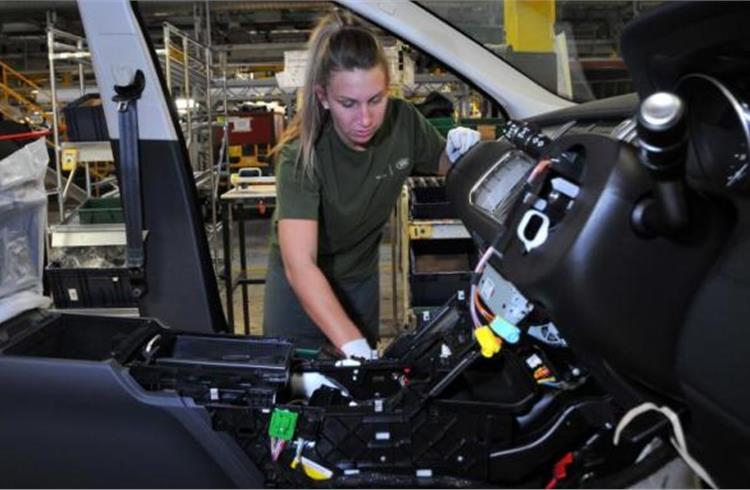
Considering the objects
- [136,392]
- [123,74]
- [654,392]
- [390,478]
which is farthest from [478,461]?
[123,74]

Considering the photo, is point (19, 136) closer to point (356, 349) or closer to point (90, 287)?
point (356, 349)

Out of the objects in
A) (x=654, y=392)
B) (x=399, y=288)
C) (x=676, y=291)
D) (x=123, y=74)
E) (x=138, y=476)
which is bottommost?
(x=399, y=288)

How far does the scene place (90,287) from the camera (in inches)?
117

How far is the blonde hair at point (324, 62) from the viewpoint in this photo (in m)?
1.64

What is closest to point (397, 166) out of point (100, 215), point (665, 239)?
point (665, 239)

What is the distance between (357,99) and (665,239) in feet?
3.14

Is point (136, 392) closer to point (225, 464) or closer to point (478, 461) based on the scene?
point (225, 464)

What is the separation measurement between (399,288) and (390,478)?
4269 mm

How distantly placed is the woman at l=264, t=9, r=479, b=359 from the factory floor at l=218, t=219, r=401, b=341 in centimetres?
209

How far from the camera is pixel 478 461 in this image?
1235 mm

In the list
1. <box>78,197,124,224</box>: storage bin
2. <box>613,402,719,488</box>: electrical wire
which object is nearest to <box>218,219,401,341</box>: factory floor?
<box>78,197,124,224</box>: storage bin

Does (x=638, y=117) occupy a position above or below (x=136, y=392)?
above

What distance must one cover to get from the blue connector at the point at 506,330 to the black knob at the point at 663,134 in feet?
1.28

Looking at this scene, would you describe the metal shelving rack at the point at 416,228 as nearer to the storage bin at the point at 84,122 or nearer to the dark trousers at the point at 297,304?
the dark trousers at the point at 297,304
